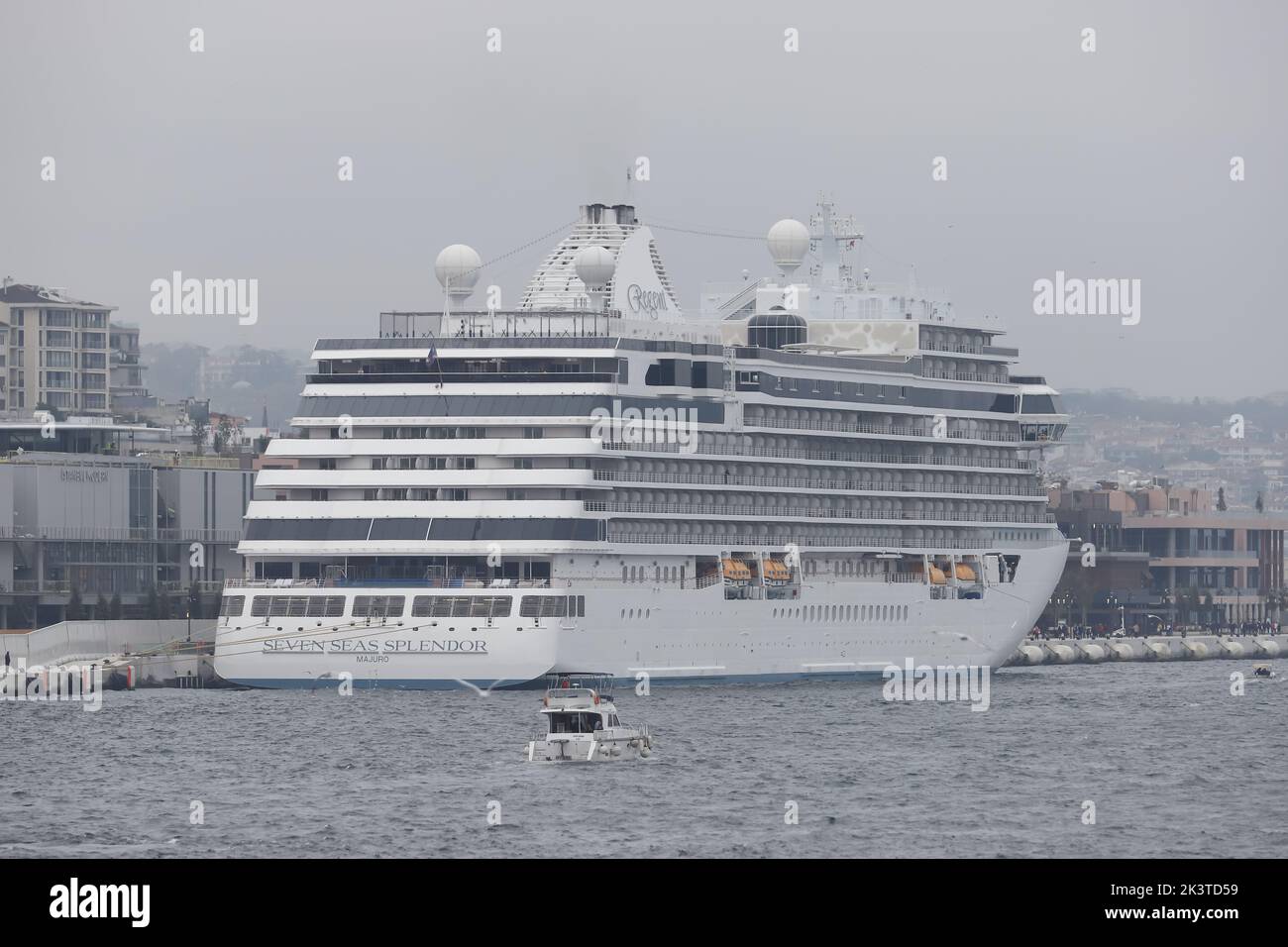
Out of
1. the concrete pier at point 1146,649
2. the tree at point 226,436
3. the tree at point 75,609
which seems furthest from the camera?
the tree at point 226,436

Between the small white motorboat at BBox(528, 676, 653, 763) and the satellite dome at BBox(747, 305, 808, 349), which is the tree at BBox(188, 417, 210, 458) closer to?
the satellite dome at BBox(747, 305, 808, 349)

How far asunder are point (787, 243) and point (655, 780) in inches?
2143

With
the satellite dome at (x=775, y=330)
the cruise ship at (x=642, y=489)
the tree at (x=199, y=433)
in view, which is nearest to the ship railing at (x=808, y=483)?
the cruise ship at (x=642, y=489)

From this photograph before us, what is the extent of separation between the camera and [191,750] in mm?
70750

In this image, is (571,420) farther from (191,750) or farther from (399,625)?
(191,750)

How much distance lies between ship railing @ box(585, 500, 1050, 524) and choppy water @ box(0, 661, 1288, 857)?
721 centimetres

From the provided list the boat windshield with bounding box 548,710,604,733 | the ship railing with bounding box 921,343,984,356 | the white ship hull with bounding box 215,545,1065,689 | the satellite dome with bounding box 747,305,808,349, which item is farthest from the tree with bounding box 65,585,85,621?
the boat windshield with bounding box 548,710,604,733

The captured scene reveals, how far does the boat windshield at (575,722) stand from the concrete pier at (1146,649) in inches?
3220

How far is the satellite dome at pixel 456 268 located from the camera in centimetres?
10044

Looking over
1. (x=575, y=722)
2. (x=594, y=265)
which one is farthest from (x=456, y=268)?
(x=575, y=722)

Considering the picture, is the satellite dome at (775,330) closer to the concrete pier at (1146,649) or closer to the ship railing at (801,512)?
the ship railing at (801,512)

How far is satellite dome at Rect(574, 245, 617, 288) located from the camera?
100 meters
